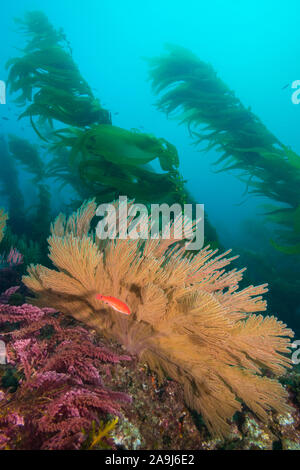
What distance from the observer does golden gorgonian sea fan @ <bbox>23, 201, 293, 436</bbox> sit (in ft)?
5.22

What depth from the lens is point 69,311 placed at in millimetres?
1953

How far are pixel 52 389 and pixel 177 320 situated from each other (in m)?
0.89

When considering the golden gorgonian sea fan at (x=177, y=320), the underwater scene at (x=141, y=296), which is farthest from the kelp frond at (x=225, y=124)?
the golden gorgonian sea fan at (x=177, y=320)

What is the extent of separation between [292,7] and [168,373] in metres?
126

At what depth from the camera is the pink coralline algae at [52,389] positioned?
1096 mm

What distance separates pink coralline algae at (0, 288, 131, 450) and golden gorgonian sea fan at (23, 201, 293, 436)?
24 centimetres

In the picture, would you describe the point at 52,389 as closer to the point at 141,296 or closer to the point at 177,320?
the point at 141,296

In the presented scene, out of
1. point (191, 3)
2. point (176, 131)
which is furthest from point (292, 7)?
point (176, 131)

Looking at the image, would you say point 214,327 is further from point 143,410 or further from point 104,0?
point 104,0

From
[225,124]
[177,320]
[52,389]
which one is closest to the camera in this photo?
[52,389]

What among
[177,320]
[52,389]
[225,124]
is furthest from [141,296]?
[225,124]

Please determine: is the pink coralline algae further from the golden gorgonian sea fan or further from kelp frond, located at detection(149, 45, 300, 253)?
kelp frond, located at detection(149, 45, 300, 253)

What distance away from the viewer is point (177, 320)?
1628mm

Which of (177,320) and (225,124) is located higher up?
(225,124)
